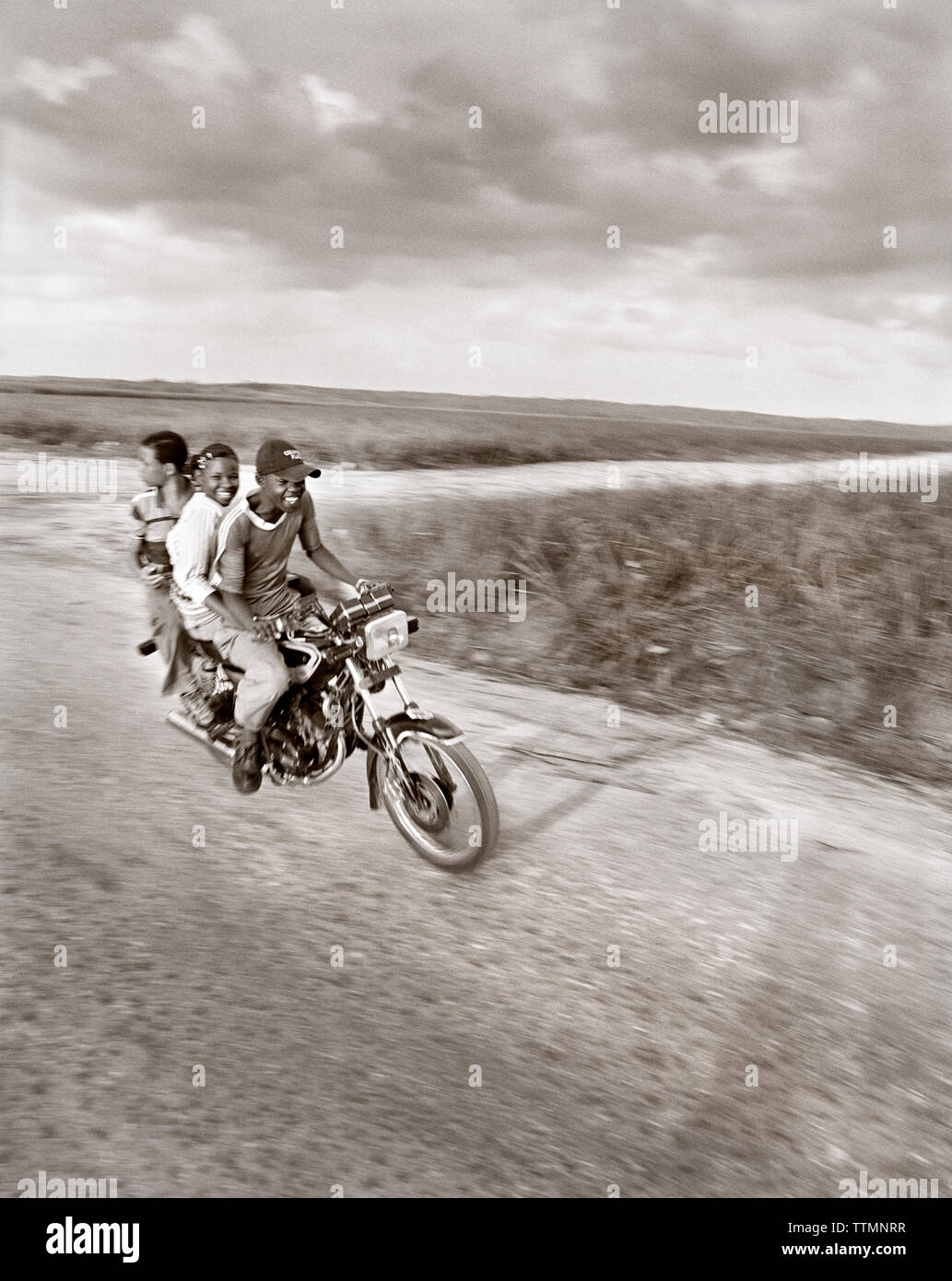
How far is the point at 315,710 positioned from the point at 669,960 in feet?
6.99

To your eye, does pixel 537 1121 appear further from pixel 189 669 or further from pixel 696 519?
pixel 696 519

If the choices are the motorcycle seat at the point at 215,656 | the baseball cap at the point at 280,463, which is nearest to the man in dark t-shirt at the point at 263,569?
the baseball cap at the point at 280,463

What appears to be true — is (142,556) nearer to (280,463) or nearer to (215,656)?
(215,656)

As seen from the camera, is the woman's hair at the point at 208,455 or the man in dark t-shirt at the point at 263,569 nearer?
the man in dark t-shirt at the point at 263,569

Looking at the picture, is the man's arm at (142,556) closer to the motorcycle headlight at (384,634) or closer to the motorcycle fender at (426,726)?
the motorcycle headlight at (384,634)

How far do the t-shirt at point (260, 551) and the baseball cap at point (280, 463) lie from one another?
195 mm

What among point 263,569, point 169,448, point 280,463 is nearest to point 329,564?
point 263,569

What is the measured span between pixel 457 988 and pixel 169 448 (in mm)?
3129

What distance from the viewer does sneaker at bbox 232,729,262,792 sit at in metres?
5.34

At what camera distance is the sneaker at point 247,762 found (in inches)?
210

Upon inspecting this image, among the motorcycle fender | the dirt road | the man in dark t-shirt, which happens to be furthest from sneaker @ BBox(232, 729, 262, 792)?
the motorcycle fender

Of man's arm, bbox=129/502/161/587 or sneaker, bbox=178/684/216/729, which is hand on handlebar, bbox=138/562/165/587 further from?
sneaker, bbox=178/684/216/729

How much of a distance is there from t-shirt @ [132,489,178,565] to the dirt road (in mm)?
1291

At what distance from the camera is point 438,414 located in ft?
88.1
